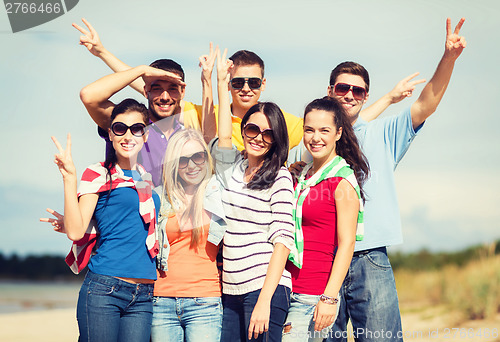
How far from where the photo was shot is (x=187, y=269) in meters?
3.62

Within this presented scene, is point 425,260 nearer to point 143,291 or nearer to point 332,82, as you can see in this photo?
point 332,82

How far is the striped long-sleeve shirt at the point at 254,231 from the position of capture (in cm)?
339

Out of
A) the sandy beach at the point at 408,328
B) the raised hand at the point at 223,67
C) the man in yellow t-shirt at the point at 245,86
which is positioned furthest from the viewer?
the sandy beach at the point at 408,328

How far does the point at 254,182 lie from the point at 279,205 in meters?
0.24

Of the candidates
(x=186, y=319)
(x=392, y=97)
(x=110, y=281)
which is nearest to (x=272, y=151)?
(x=186, y=319)

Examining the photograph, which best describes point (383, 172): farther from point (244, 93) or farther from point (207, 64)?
point (207, 64)

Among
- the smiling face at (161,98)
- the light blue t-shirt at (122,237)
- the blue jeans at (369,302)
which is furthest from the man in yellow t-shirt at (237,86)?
the blue jeans at (369,302)

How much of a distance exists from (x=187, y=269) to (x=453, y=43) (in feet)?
8.16

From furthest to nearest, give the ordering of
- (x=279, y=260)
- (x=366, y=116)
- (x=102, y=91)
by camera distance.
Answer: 1. (x=366, y=116)
2. (x=102, y=91)
3. (x=279, y=260)

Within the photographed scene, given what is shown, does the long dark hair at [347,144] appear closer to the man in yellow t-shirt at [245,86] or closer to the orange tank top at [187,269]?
the man in yellow t-shirt at [245,86]

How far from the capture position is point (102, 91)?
12.6 ft

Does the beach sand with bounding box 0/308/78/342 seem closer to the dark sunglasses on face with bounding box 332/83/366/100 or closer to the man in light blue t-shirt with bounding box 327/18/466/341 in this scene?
the man in light blue t-shirt with bounding box 327/18/466/341

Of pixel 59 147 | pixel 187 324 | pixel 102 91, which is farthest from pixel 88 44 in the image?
pixel 187 324

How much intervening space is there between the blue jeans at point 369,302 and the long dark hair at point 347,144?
1.69 feet
